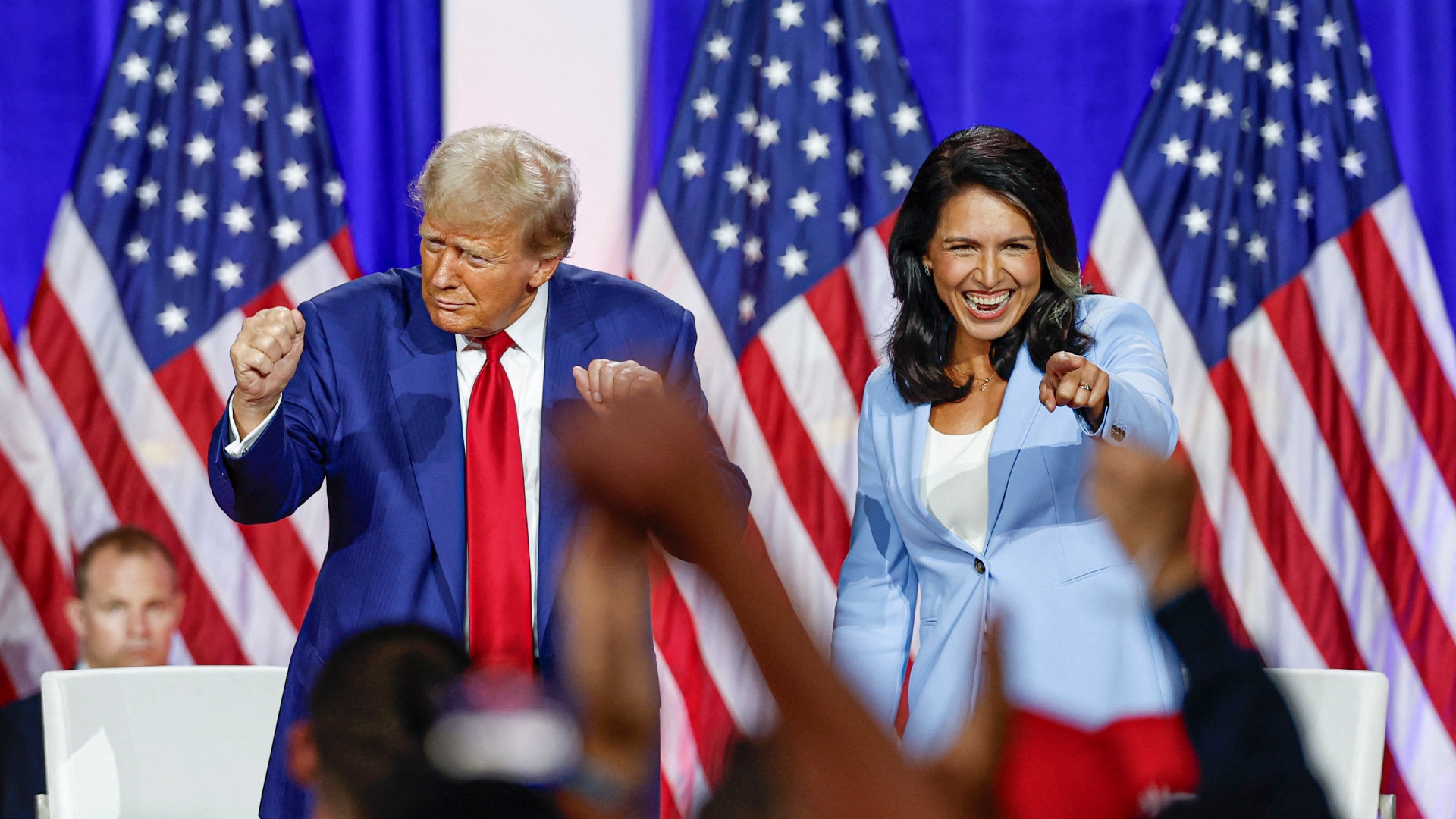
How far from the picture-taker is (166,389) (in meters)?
3.42

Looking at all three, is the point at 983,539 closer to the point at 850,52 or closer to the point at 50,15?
the point at 850,52

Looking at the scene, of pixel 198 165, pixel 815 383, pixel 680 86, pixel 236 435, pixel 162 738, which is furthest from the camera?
pixel 680 86

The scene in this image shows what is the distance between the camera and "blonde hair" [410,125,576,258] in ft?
6.58

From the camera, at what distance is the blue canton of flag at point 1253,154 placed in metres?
3.47

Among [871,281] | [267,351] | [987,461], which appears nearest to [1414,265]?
[871,281]

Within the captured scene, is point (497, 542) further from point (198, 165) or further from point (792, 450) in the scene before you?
point (198, 165)

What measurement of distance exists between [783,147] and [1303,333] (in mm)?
1399

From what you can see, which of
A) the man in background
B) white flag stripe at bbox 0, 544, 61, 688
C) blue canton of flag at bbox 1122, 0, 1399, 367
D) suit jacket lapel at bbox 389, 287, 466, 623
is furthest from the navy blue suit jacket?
blue canton of flag at bbox 1122, 0, 1399, 367

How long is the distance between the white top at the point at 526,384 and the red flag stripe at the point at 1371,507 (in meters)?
2.17

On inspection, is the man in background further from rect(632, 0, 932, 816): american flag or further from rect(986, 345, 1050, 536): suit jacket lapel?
rect(986, 345, 1050, 536): suit jacket lapel

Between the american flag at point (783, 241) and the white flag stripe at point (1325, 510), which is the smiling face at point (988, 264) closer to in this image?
the american flag at point (783, 241)

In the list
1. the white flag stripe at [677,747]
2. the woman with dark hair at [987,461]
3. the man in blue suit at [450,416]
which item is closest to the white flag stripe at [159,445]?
the white flag stripe at [677,747]

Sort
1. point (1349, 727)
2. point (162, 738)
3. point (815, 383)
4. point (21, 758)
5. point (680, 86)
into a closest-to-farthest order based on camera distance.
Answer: point (1349, 727), point (162, 738), point (21, 758), point (815, 383), point (680, 86)

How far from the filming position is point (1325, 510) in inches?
138
